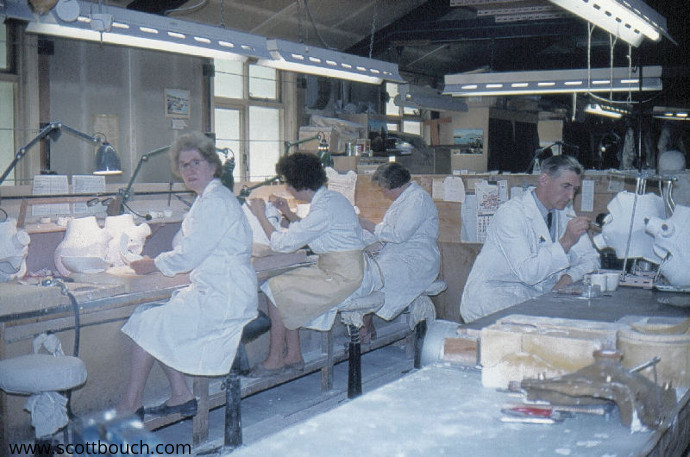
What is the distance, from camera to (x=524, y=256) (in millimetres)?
3275

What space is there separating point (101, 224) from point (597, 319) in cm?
290

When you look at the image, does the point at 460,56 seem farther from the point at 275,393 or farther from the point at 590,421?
the point at 590,421

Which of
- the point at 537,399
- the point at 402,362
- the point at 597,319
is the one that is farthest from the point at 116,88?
the point at 537,399

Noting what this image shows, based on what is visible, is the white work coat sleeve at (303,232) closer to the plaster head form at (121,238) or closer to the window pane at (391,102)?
the plaster head form at (121,238)

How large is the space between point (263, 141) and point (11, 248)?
15.5 feet

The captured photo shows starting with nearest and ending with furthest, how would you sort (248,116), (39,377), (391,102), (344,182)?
(39,377), (344,182), (248,116), (391,102)

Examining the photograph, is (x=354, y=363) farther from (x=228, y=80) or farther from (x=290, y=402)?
(x=228, y=80)

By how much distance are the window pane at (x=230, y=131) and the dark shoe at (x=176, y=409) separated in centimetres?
401

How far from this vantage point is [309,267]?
4270 mm

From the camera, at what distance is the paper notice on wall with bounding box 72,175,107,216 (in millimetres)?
4145

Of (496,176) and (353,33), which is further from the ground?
(353,33)

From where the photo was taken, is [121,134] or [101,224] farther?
[121,134]

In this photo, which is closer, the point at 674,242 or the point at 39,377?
the point at 39,377

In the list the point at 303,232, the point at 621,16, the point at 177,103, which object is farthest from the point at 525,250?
the point at 177,103
